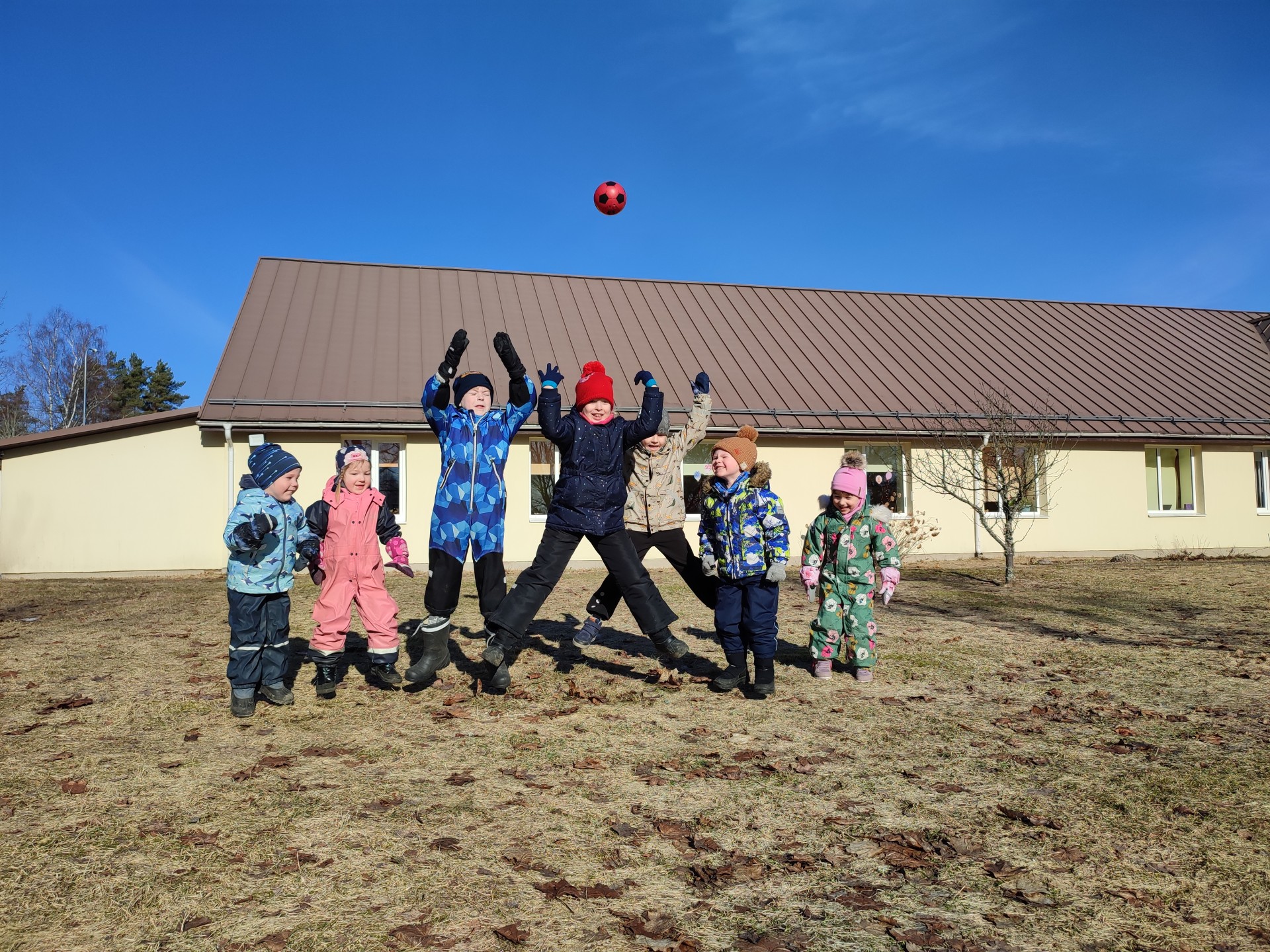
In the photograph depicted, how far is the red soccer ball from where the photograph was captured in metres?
12.2

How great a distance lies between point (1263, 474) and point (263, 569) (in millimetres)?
21166

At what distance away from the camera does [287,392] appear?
48.3 ft

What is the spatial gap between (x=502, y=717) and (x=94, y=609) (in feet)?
25.5

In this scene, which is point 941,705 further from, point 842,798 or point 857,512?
point 842,798

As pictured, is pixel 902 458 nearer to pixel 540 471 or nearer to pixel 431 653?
pixel 540 471

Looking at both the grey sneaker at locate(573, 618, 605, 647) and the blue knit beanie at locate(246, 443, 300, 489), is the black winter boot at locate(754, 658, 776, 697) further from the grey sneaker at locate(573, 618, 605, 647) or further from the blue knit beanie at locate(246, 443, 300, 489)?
the blue knit beanie at locate(246, 443, 300, 489)

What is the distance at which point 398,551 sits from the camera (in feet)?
18.1

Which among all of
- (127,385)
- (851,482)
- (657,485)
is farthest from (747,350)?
(127,385)

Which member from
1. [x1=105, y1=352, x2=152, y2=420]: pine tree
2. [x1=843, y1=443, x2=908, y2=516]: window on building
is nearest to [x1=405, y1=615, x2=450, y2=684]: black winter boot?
[x1=843, y1=443, x2=908, y2=516]: window on building

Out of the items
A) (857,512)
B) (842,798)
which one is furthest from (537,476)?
(842,798)

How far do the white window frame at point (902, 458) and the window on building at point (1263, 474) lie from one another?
8.47 metres

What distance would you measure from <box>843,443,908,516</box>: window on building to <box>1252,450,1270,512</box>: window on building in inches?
337

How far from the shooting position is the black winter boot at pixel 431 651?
5.47 metres

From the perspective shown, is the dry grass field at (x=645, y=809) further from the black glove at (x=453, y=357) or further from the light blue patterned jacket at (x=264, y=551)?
the black glove at (x=453, y=357)
